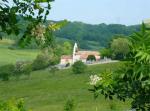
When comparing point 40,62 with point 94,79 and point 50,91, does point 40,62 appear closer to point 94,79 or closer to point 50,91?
point 50,91

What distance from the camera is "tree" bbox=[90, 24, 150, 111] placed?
5.36 meters

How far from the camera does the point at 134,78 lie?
18.0 ft

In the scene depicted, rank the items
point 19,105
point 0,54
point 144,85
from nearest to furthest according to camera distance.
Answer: point 19,105
point 144,85
point 0,54

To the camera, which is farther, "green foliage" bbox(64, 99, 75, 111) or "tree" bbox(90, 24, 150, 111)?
"green foliage" bbox(64, 99, 75, 111)

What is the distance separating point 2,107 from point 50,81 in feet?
414

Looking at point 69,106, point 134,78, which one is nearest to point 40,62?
point 69,106

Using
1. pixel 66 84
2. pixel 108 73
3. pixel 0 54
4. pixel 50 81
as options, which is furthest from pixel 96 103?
pixel 0 54

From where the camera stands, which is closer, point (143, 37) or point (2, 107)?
point (2, 107)

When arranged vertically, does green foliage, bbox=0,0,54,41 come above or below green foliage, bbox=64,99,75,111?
above

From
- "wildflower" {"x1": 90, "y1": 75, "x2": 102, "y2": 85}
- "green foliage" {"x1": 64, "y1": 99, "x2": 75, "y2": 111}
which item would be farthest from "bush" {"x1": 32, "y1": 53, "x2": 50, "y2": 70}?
"wildflower" {"x1": 90, "y1": 75, "x2": 102, "y2": 85}

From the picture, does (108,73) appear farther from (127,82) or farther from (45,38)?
(45,38)

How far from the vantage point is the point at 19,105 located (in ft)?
16.1

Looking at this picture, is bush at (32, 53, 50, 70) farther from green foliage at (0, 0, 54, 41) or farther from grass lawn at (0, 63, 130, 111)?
green foliage at (0, 0, 54, 41)

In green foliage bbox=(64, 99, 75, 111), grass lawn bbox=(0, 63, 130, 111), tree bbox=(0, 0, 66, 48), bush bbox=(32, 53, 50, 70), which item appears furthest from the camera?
bush bbox=(32, 53, 50, 70)
